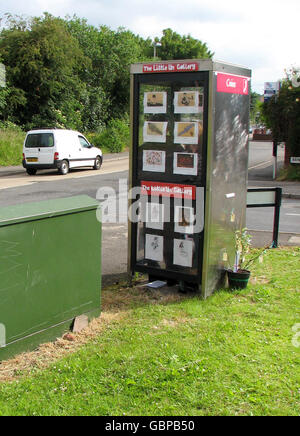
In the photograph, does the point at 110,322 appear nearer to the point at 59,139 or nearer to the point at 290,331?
the point at 290,331

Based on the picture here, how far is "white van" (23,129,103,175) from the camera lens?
68.2ft

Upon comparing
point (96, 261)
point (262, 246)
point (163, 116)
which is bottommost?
point (262, 246)

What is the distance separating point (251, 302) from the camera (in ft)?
19.1

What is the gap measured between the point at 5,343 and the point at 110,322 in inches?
49.1

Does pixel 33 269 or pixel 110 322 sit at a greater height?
pixel 33 269

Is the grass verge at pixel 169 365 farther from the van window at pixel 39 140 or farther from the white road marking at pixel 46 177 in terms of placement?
the van window at pixel 39 140

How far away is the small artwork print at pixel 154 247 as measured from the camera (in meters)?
6.21

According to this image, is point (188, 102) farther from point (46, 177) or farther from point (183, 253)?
point (46, 177)

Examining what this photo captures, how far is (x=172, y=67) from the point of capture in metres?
5.64

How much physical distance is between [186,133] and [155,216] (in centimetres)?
108

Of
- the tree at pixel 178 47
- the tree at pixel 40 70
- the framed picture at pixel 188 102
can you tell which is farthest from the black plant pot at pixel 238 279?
the tree at pixel 178 47

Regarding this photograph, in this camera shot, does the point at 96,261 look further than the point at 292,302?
No

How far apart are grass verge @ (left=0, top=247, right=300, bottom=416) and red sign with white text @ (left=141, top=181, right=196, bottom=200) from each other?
47.2 inches
